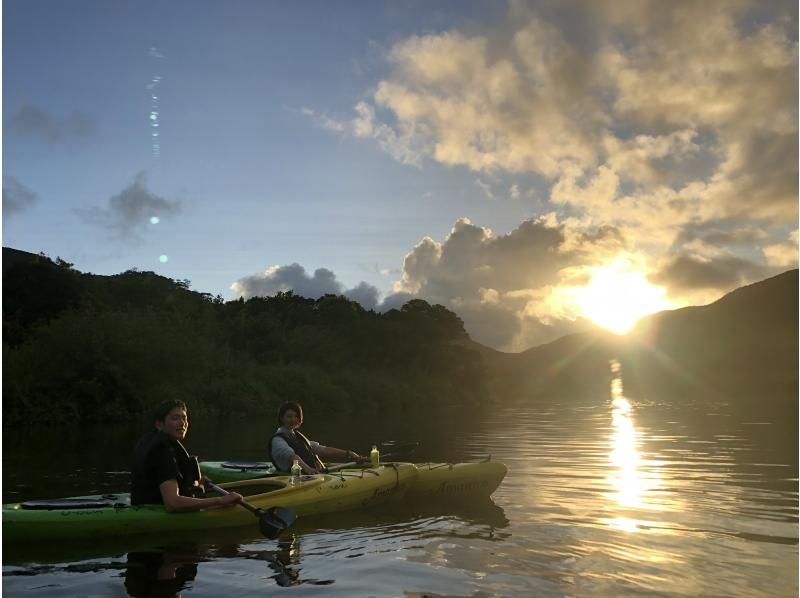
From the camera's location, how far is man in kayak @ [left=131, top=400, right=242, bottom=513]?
7246 mm

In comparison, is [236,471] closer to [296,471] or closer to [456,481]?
[296,471]

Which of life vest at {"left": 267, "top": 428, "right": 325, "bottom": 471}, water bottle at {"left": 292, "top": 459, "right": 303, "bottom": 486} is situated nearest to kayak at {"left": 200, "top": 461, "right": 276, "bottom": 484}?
life vest at {"left": 267, "top": 428, "right": 325, "bottom": 471}

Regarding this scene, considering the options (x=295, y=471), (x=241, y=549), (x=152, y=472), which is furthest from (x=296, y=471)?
(x=152, y=472)

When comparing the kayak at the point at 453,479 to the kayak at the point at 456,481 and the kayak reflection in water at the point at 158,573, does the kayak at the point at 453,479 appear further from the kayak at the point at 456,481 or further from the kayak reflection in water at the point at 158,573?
the kayak reflection in water at the point at 158,573

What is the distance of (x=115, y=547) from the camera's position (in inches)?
283

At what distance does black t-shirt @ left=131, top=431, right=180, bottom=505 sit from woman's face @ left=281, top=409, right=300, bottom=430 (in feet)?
7.59

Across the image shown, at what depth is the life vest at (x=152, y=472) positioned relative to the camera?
23.7 feet

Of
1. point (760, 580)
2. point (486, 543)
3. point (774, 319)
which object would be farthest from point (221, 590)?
point (774, 319)

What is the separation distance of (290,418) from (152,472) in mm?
2546

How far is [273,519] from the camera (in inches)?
297

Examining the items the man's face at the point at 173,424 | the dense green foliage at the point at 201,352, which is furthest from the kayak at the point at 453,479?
the dense green foliage at the point at 201,352

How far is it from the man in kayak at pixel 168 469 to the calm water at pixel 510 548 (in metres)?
0.44

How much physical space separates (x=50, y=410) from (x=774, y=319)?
17432 centimetres

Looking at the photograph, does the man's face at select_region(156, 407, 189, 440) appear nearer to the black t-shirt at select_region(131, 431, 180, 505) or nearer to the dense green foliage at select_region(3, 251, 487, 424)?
the black t-shirt at select_region(131, 431, 180, 505)
